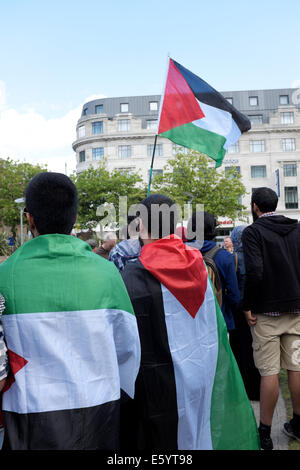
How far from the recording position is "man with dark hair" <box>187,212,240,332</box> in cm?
423

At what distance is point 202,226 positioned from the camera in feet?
14.0

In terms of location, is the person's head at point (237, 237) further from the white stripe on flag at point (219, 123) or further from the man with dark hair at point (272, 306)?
the man with dark hair at point (272, 306)

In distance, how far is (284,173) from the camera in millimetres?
49312

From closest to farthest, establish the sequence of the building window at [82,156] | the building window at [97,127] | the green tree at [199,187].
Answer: the green tree at [199,187]
the building window at [97,127]
the building window at [82,156]

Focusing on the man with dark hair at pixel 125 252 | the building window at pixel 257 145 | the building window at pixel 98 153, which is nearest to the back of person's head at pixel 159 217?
the man with dark hair at pixel 125 252

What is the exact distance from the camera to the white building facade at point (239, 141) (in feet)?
162

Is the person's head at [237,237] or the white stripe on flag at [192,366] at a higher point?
the person's head at [237,237]

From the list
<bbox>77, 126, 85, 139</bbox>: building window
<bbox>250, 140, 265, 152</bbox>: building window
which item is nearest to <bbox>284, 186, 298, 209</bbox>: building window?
<bbox>250, 140, 265, 152</bbox>: building window

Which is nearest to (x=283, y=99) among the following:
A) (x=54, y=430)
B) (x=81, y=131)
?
(x=81, y=131)

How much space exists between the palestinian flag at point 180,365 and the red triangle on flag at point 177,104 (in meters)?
2.84

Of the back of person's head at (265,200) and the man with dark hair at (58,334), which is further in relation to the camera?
the back of person's head at (265,200)

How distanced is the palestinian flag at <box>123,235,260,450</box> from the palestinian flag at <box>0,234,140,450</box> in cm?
62

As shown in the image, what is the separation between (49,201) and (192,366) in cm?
136

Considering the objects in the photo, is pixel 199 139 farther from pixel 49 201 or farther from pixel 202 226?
pixel 49 201
